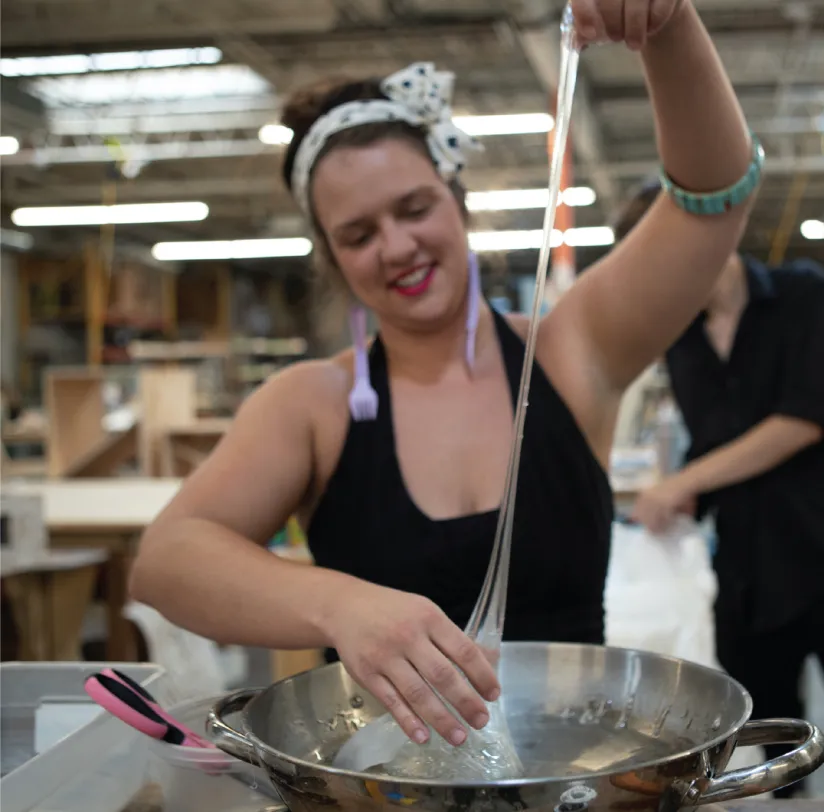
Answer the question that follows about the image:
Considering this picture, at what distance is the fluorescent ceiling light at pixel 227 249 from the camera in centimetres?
1117

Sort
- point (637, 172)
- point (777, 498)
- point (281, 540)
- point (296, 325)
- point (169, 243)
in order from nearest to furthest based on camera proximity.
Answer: point (777, 498), point (281, 540), point (637, 172), point (169, 243), point (296, 325)

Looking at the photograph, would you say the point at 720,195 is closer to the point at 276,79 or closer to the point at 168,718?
the point at 168,718

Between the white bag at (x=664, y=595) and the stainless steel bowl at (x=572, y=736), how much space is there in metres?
1.01

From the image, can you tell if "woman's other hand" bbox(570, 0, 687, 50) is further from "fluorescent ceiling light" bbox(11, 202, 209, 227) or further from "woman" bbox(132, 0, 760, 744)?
"fluorescent ceiling light" bbox(11, 202, 209, 227)

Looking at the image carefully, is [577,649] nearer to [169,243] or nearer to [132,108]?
[132,108]

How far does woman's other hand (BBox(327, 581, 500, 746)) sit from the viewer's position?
1.81 feet

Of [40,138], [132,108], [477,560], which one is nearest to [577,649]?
[477,560]

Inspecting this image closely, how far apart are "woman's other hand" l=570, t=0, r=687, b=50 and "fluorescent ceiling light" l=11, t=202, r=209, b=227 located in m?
8.80

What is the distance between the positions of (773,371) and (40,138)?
252 inches

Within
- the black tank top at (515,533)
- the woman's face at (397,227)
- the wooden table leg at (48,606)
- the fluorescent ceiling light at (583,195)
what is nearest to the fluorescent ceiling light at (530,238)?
the woman's face at (397,227)

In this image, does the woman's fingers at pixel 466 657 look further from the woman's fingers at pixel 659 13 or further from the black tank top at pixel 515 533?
the woman's fingers at pixel 659 13

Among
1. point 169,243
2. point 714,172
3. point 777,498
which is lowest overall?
point 777,498

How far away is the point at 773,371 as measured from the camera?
6.11 feet

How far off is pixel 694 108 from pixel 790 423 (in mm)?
1051
